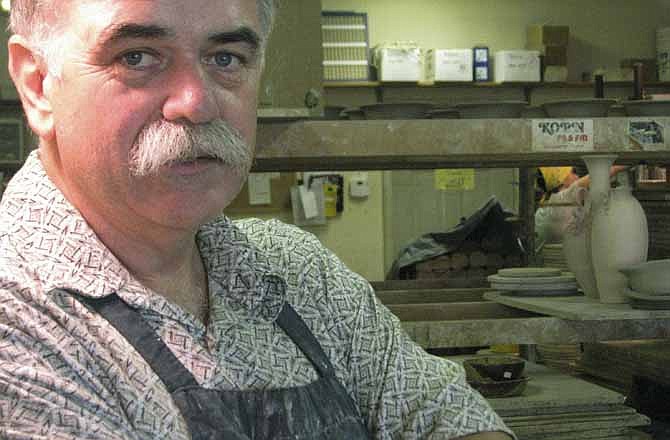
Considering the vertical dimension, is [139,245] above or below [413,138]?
below

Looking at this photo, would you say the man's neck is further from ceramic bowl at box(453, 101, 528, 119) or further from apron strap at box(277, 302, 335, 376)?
ceramic bowl at box(453, 101, 528, 119)

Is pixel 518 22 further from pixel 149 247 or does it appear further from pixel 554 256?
pixel 149 247

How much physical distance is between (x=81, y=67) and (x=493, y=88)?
615 cm

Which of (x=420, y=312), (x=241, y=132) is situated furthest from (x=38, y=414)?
(x=420, y=312)

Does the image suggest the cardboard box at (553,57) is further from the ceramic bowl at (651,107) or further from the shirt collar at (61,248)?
the shirt collar at (61,248)

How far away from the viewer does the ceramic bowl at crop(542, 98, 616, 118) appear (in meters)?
2.18

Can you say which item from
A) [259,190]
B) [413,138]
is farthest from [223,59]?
[259,190]

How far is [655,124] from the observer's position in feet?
7.06

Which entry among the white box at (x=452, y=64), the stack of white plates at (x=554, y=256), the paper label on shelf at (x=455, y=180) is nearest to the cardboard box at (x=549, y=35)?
the white box at (x=452, y=64)

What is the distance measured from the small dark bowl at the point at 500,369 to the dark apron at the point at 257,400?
1.11m

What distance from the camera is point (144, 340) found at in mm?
1107

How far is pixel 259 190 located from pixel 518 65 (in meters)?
2.37

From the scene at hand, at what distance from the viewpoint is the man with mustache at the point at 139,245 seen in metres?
1.02

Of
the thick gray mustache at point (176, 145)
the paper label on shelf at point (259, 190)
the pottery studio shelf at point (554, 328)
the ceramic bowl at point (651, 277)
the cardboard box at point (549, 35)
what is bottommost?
the pottery studio shelf at point (554, 328)
